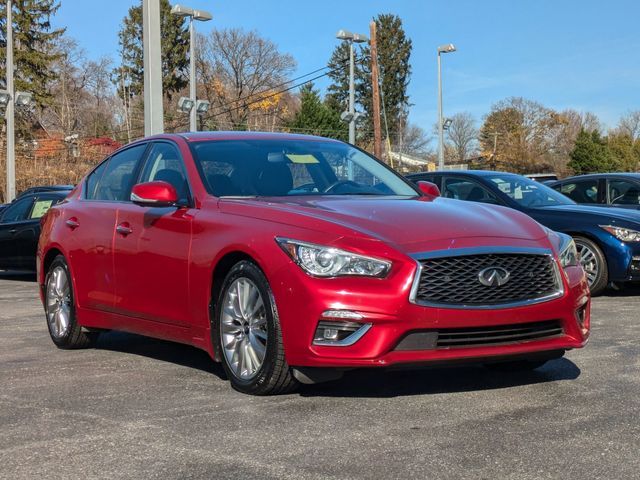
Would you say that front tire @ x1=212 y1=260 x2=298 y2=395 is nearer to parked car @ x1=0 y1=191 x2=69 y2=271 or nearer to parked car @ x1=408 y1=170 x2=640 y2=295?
parked car @ x1=408 y1=170 x2=640 y2=295

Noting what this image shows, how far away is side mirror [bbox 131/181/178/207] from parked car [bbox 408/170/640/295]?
19.5 feet

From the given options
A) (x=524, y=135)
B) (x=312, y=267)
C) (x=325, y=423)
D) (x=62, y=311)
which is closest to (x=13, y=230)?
(x=62, y=311)

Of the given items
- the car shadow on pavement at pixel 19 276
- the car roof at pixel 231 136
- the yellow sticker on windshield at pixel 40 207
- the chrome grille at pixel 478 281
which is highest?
the car roof at pixel 231 136

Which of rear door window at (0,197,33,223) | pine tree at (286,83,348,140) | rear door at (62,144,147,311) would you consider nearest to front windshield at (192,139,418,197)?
rear door at (62,144,147,311)

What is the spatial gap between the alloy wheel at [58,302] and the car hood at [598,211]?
5856mm

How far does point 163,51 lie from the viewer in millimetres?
75562

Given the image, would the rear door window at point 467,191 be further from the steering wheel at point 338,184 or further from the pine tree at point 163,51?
the pine tree at point 163,51

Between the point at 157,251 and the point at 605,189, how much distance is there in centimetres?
871

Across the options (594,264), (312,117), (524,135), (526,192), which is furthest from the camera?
(524,135)

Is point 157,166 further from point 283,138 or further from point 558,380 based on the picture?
point 558,380

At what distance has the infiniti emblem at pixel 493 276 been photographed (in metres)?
4.65

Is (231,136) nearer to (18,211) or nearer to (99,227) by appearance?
(99,227)

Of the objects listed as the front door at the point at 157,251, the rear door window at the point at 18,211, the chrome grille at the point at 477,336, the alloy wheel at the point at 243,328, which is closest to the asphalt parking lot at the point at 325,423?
the alloy wheel at the point at 243,328

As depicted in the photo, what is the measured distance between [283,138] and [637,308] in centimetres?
462
